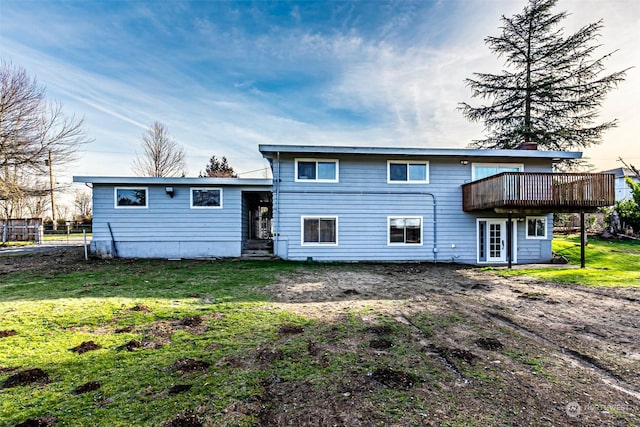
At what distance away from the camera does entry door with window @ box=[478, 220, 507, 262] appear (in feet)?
42.9

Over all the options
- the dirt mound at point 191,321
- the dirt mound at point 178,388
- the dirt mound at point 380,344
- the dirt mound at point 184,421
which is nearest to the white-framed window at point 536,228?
the dirt mound at point 380,344

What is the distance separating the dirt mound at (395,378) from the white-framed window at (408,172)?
33.9 feet

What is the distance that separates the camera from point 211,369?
128 inches

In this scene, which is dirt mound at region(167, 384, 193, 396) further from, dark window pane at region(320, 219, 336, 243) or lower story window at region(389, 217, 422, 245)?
lower story window at region(389, 217, 422, 245)

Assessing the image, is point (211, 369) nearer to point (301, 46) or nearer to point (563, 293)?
point (563, 293)

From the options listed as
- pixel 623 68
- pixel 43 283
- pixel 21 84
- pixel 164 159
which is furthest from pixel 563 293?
pixel 164 159

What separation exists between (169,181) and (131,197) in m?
1.83

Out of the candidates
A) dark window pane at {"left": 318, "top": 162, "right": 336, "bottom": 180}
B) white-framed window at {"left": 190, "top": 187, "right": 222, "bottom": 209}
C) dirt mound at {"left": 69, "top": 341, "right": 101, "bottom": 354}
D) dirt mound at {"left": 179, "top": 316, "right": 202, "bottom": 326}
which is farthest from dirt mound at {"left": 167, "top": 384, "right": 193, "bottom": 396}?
white-framed window at {"left": 190, "top": 187, "right": 222, "bottom": 209}

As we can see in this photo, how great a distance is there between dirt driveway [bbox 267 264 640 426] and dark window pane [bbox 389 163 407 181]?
4858mm

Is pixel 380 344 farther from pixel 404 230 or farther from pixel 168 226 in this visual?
pixel 168 226

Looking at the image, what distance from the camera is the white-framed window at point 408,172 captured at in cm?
1291

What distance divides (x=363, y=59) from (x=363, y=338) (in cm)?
1358

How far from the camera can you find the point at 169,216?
503 inches

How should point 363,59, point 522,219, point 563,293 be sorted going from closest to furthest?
1. point 563,293
2. point 522,219
3. point 363,59
